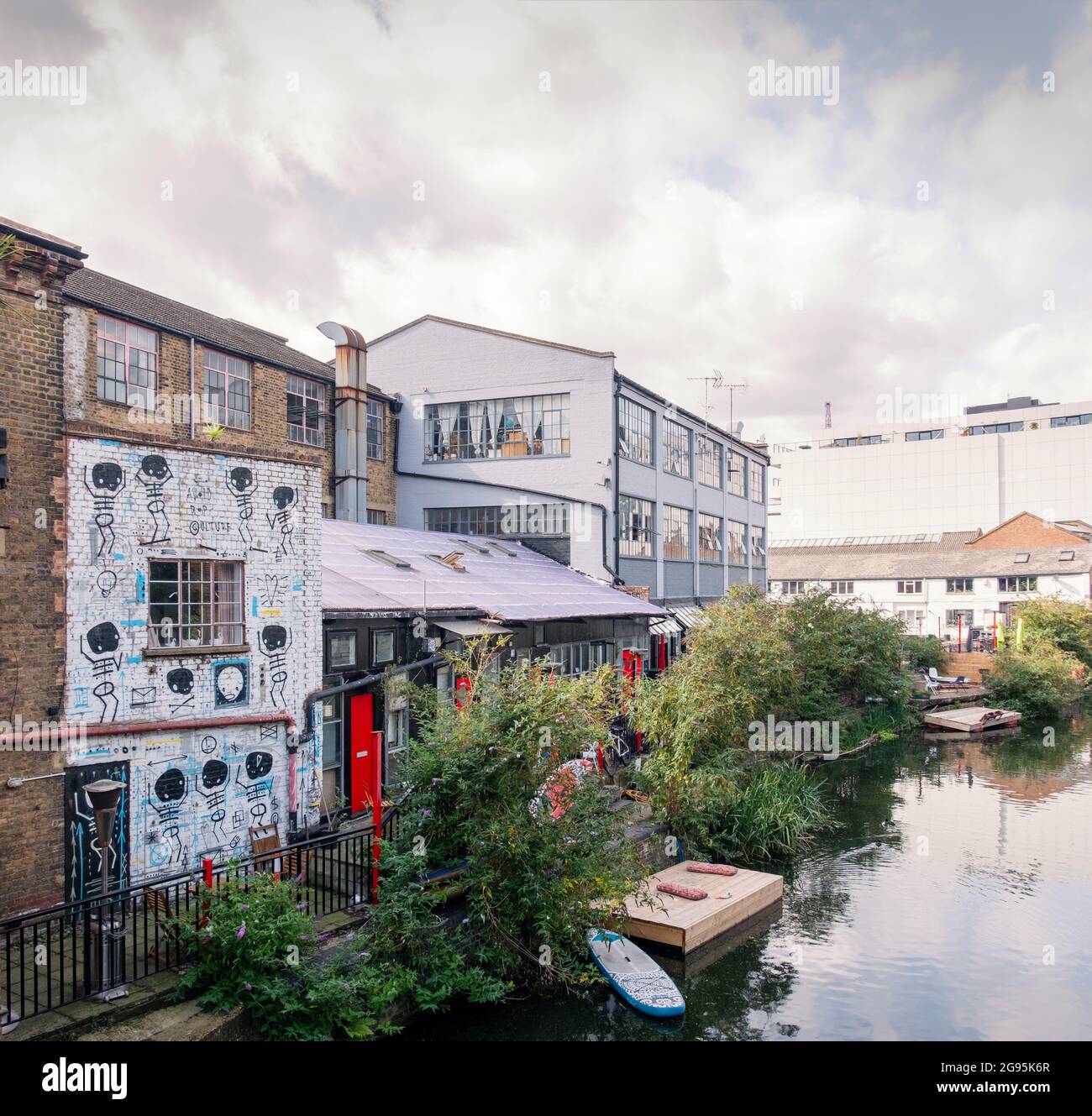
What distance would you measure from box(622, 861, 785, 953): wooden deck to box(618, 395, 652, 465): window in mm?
15425

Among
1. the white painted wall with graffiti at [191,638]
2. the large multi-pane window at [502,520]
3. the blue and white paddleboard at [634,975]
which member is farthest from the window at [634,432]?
the blue and white paddleboard at [634,975]

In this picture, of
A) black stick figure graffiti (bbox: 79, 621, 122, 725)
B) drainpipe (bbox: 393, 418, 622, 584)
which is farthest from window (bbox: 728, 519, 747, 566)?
black stick figure graffiti (bbox: 79, 621, 122, 725)

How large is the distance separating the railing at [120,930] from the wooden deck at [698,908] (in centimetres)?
374

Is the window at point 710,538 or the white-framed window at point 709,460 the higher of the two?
the white-framed window at point 709,460

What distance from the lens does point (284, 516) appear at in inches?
484

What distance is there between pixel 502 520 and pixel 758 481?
19937 millimetres

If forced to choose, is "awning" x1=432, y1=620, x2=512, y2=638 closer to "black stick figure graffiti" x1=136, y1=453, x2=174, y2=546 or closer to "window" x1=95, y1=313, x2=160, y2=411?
"black stick figure graffiti" x1=136, y1=453, x2=174, y2=546

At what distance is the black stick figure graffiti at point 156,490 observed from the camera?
425 inches

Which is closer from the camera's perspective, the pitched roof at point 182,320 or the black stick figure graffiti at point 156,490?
the black stick figure graffiti at point 156,490

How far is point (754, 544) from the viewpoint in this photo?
42656 mm

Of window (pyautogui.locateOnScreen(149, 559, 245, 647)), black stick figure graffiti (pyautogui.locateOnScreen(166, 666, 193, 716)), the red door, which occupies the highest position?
window (pyautogui.locateOnScreen(149, 559, 245, 647))

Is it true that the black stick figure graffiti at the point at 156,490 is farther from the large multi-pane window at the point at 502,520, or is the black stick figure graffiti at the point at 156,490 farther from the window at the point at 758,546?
the window at the point at 758,546

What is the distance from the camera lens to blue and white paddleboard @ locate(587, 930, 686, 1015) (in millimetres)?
10547
